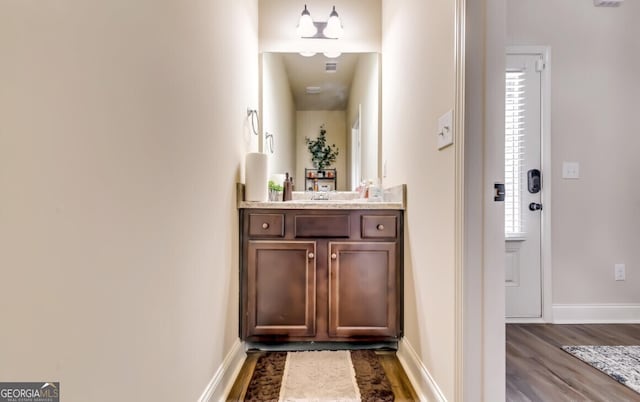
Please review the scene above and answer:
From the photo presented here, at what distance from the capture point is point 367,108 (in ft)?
8.39

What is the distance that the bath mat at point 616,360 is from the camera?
5.32 feet

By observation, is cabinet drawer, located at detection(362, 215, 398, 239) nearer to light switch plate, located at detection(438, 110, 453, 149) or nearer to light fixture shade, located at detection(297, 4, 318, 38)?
light switch plate, located at detection(438, 110, 453, 149)

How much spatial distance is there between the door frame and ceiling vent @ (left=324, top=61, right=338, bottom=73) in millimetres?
1523

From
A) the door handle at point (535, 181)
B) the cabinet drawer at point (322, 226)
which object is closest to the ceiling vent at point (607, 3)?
the door handle at point (535, 181)

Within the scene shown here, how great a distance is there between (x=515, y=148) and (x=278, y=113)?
187cm

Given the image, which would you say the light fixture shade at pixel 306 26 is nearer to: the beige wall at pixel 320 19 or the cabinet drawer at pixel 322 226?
the beige wall at pixel 320 19

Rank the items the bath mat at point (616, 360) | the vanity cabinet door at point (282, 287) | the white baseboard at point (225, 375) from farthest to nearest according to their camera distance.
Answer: the vanity cabinet door at point (282, 287) < the bath mat at point (616, 360) < the white baseboard at point (225, 375)

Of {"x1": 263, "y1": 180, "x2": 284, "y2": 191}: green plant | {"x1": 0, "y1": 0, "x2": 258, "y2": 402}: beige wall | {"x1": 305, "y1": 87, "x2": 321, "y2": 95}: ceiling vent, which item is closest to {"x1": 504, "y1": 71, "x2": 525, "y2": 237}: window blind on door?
{"x1": 305, "y1": 87, "x2": 321, "y2": 95}: ceiling vent

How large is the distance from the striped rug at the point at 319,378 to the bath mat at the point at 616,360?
1.17m

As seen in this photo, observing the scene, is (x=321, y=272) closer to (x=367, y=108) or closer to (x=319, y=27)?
(x=367, y=108)

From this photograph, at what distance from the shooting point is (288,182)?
2.35 metres

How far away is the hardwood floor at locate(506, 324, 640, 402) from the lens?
149 centimetres

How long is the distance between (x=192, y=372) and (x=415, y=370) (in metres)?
1.05

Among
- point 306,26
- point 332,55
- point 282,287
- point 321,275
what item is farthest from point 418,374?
point 306,26
